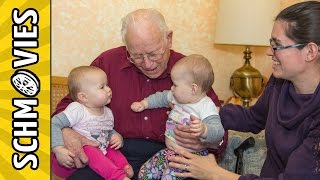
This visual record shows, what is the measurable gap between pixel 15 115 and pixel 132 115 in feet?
2.11

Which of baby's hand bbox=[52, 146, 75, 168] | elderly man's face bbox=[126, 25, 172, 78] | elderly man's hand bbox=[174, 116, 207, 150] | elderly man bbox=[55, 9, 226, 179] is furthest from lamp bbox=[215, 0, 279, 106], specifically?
baby's hand bbox=[52, 146, 75, 168]

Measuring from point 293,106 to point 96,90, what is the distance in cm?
83

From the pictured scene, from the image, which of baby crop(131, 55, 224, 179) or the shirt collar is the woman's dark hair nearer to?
baby crop(131, 55, 224, 179)

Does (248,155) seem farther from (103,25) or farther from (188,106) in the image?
(103,25)

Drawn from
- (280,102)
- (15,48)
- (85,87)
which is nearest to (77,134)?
(85,87)

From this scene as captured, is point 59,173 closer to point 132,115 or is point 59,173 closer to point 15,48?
point 132,115

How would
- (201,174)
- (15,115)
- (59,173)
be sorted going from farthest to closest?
(59,173)
(201,174)
(15,115)

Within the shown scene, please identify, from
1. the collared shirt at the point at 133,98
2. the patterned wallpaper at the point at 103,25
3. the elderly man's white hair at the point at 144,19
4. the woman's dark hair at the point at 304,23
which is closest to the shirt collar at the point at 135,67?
the collared shirt at the point at 133,98

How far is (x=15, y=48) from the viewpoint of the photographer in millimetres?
1613

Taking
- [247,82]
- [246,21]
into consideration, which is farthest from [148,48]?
[247,82]

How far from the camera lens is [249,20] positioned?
263 centimetres

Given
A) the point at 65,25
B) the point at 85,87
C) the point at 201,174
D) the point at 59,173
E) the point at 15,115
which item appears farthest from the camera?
the point at 65,25

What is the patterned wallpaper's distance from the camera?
2.60 meters

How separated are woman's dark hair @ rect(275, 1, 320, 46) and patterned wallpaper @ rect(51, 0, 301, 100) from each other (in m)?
Result: 1.34
